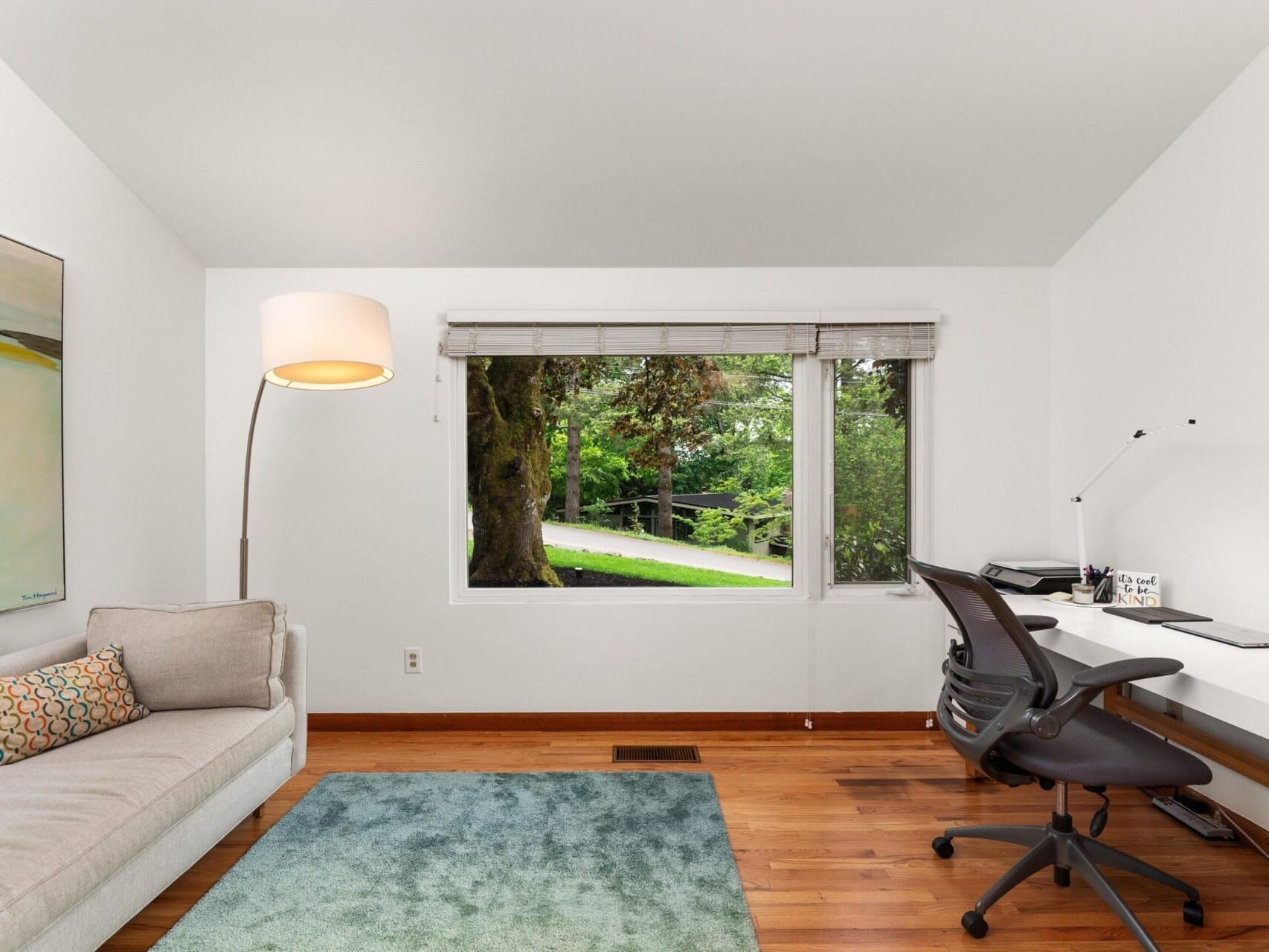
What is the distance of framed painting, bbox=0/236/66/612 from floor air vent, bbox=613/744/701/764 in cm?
214

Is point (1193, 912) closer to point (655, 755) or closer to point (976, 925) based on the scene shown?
point (976, 925)

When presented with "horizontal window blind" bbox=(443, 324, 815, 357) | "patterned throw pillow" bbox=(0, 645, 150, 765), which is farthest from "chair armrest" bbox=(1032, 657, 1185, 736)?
"patterned throw pillow" bbox=(0, 645, 150, 765)

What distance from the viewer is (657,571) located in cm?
358

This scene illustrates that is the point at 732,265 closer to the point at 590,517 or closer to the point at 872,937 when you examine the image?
the point at 590,517

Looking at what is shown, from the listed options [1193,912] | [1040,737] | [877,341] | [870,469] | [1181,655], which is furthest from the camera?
[870,469]

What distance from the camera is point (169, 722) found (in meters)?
2.23

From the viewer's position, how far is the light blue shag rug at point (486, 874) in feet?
6.15

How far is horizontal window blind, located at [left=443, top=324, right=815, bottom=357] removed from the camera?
11.2 ft

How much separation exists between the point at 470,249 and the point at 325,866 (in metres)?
2.43

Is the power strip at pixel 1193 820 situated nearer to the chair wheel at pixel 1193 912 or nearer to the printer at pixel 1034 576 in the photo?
the chair wheel at pixel 1193 912

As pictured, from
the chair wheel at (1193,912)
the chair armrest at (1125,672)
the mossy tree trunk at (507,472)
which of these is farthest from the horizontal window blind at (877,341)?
the chair wheel at (1193,912)

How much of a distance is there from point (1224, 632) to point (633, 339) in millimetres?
2422

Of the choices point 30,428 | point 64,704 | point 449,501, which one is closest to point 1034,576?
point 449,501

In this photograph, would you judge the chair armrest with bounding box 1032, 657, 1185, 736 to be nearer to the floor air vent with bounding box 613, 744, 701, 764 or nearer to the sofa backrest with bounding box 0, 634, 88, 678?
the floor air vent with bounding box 613, 744, 701, 764
